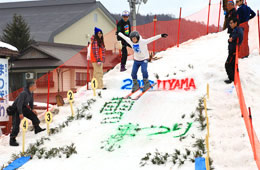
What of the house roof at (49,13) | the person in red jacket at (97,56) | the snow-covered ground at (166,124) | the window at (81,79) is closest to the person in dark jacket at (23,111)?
the snow-covered ground at (166,124)

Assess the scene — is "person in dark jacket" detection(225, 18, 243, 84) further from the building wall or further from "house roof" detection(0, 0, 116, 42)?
the building wall

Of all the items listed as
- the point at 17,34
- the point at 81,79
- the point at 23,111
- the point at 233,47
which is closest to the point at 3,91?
the point at 23,111

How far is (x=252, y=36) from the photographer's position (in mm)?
11633

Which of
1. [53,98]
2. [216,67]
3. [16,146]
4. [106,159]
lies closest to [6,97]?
[53,98]

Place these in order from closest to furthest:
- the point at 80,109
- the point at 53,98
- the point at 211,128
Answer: the point at 211,128, the point at 80,109, the point at 53,98

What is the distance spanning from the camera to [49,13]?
3566 centimetres

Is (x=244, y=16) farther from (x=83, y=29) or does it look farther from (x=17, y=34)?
(x=83, y=29)

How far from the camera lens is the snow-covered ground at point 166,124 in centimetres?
591

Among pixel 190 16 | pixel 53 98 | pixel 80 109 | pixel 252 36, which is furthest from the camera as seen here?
pixel 190 16

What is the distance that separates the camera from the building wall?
30531 millimetres

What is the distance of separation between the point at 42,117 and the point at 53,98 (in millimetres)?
884

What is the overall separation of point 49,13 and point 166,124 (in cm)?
3086

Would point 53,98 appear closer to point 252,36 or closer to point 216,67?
point 216,67

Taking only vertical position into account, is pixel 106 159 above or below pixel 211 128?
below
